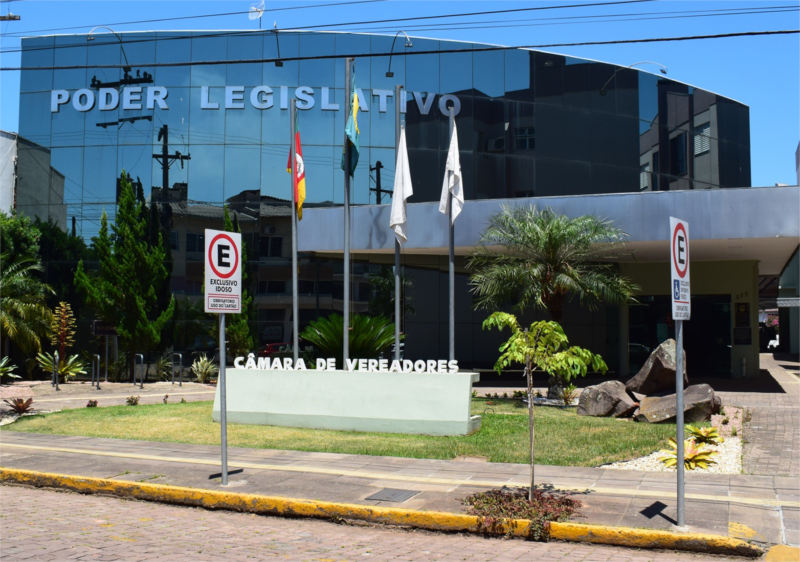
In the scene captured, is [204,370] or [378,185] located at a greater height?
[378,185]

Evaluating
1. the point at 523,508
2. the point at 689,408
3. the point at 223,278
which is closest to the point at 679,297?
the point at 523,508

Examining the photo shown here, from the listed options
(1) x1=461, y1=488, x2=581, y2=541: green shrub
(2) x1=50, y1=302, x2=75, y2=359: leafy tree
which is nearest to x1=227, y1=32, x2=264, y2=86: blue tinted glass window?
(2) x1=50, y1=302, x2=75, y2=359: leafy tree

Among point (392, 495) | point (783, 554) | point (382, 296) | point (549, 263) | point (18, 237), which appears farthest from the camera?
point (18, 237)

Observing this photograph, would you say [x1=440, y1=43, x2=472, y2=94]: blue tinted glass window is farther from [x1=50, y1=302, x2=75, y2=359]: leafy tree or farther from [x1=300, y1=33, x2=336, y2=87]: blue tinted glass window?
[x1=50, y1=302, x2=75, y2=359]: leafy tree

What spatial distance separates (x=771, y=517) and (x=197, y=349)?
23715 millimetres

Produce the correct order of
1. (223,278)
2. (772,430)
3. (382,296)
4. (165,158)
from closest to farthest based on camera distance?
(223,278) → (772,430) → (382,296) → (165,158)

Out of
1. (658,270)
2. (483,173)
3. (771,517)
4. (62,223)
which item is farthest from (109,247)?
(771,517)

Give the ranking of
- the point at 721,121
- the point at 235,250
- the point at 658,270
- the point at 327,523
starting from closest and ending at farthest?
the point at 327,523 < the point at 235,250 < the point at 658,270 < the point at 721,121

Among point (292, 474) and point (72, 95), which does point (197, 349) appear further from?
point (292, 474)

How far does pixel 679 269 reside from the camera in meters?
7.46

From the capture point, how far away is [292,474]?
10102mm

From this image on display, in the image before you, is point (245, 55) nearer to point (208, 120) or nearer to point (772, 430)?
point (208, 120)

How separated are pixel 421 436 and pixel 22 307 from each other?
61.1ft

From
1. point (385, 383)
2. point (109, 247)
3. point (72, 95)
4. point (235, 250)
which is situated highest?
point (72, 95)
